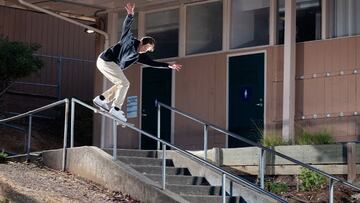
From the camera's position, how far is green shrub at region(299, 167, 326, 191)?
1268 centimetres

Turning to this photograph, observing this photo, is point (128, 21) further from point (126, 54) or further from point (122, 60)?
point (122, 60)

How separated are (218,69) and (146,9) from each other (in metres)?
2.59

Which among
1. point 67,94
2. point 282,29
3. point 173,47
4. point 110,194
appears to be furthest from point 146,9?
point 110,194

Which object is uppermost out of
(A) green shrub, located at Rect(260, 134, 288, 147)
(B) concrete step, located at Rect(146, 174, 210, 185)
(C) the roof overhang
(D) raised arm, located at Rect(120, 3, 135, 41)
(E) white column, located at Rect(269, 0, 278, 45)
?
(C) the roof overhang

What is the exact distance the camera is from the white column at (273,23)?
50.6 feet

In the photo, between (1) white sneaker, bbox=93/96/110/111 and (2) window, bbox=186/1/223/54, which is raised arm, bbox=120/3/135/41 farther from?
(2) window, bbox=186/1/223/54

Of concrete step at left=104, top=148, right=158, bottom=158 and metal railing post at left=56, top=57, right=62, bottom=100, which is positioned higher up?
metal railing post at left=56, top=57, right=62, bottom=100

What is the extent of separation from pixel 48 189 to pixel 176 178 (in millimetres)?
2217

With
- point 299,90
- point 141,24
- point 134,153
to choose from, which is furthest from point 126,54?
point 141,24

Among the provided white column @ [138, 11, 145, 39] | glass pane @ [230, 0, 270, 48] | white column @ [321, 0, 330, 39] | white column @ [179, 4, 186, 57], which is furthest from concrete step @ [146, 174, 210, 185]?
white column @ [138, 11, 145, 39]

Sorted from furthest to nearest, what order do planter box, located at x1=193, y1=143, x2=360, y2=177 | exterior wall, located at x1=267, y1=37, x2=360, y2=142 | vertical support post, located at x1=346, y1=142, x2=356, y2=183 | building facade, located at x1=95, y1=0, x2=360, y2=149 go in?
building facade, located at x1=95, y1=0, x2=360, y2=149
exterior wall, located at x1=267, y1=37, x2=360, y2=142
planter box, located at x1=193, y1=143, x2=360, y2=177
vertical support post, located at x1=346, y1=142, x2=356, y2=183

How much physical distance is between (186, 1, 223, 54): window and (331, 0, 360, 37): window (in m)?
2.62

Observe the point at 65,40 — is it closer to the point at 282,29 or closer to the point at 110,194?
the point at 282,29

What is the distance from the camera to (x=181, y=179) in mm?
13125
